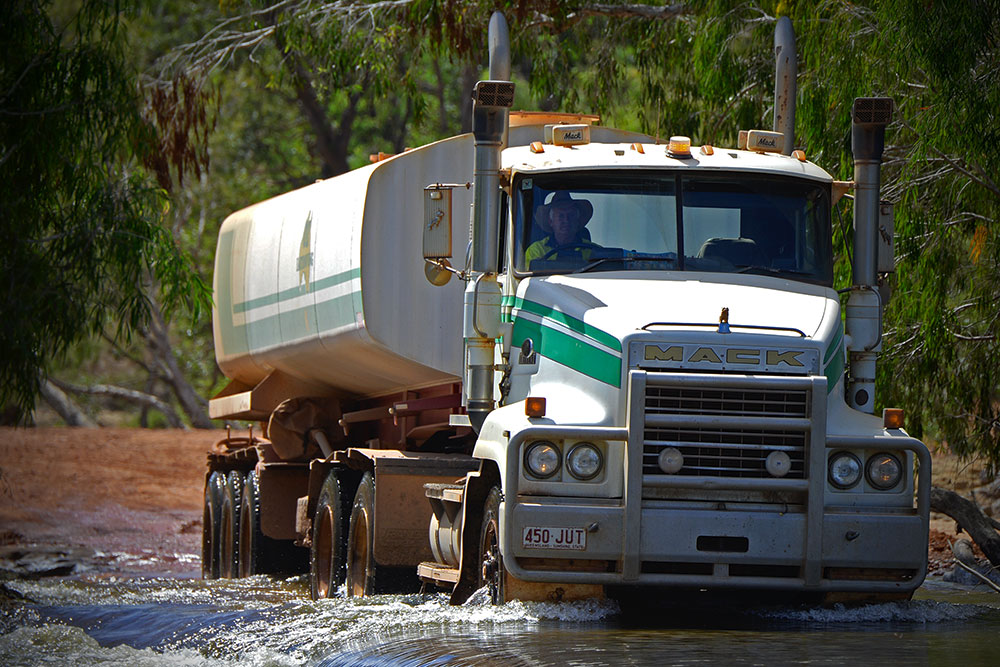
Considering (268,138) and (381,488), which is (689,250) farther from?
(268,138)

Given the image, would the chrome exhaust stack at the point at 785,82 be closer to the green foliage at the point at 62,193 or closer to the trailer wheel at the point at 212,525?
the green foliage at the point at 62,193

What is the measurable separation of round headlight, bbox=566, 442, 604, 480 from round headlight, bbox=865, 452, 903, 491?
65.3 inches

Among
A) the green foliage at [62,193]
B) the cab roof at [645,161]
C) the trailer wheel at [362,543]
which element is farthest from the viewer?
the trailer wheel at [362,543]

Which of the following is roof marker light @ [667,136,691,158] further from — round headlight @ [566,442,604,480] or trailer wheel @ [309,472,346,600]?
trailer wheel @ [309,472,346,600]

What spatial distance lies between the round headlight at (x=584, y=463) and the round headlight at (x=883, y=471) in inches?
65.3

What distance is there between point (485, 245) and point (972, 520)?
6031 millimetres

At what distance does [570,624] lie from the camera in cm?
921

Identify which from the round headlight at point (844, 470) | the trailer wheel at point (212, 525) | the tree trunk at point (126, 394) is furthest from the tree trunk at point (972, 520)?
the tree trunk at point (126, 394)

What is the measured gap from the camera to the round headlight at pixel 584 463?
920 centimetres

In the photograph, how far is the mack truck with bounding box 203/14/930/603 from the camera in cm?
915

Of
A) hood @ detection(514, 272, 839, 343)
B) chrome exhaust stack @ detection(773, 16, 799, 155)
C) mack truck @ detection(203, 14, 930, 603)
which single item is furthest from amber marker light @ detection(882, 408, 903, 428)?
chrome exhaust stack @ detection(773, 16, 799, 155)

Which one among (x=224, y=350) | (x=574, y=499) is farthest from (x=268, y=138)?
(x=574, y=499)

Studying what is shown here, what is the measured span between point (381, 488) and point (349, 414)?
104 inches

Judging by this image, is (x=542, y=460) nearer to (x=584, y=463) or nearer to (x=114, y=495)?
(x=584, y=463)
